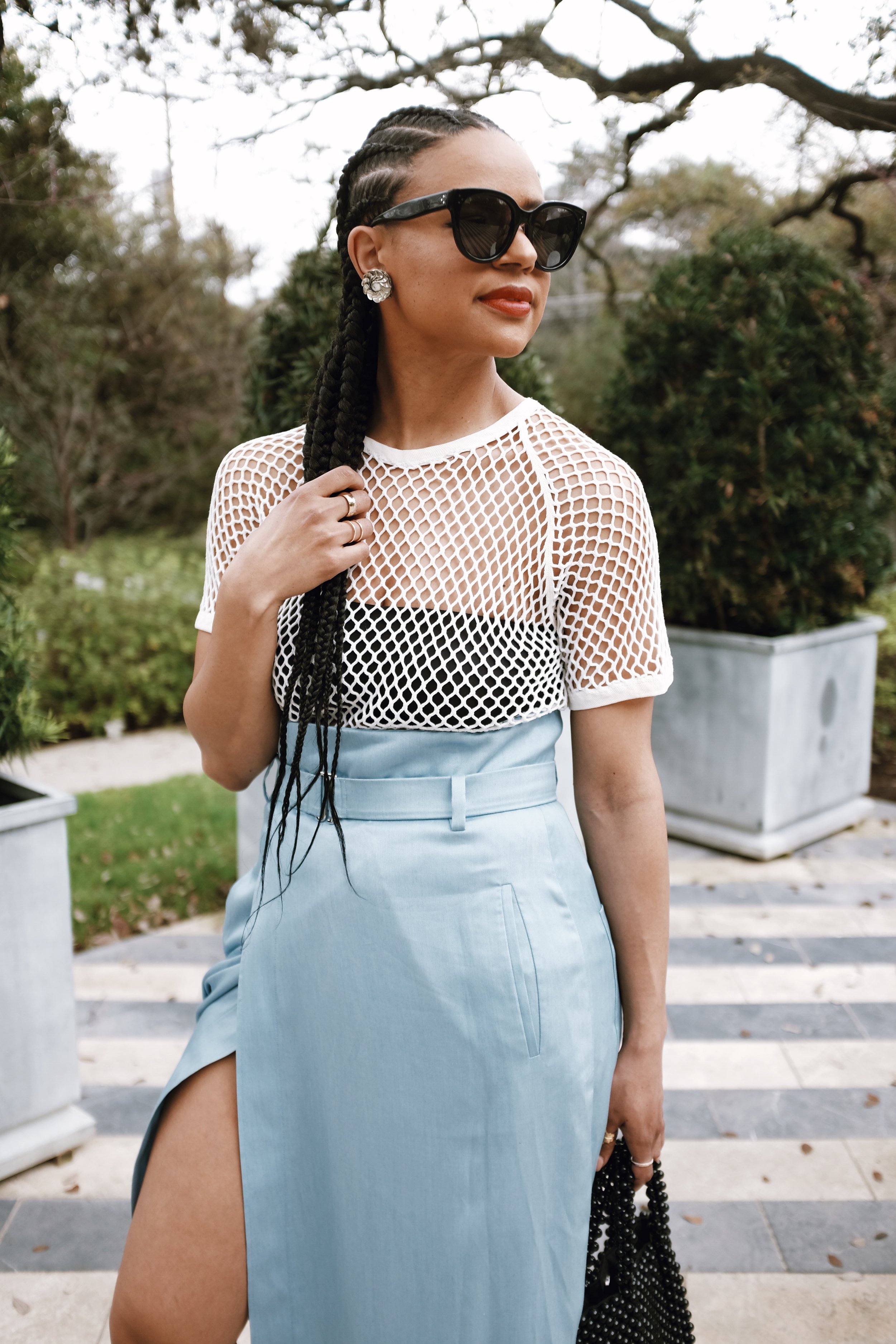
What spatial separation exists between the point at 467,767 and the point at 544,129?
5.32 metres

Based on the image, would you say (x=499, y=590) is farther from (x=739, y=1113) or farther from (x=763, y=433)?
(x=763, y=433)

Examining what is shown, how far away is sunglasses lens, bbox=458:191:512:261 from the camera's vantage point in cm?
134

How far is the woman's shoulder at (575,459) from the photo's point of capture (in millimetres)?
1472

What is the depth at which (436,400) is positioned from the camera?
1.51 m

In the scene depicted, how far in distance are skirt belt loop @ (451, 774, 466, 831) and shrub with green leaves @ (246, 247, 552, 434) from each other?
250 centimetres

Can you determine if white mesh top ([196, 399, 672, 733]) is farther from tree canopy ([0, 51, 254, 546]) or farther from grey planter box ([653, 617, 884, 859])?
tree canopy ([0, 51, 254, 546])

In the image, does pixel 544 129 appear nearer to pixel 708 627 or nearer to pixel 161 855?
pixel 708 627

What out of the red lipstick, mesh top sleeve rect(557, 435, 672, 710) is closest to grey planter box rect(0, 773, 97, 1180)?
mesh top sleeve rect(557, 435, 672, 710)

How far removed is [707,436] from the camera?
518cm

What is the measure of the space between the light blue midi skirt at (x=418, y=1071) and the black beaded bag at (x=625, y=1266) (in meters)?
0.19

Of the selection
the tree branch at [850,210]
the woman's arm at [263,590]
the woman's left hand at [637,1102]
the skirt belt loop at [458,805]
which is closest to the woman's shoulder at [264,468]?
the woman's arm at [263,590]

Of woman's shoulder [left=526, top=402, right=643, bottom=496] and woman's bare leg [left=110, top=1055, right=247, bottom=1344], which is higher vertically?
woman's shoulder [left=526, top=402, right=643, bottom=496]

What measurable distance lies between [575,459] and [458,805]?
509 mm

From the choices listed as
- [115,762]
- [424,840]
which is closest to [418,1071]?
[424,840]
